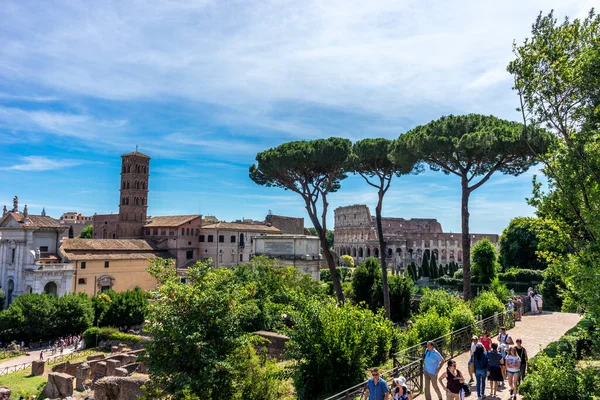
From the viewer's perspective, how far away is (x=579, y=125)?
11656mm

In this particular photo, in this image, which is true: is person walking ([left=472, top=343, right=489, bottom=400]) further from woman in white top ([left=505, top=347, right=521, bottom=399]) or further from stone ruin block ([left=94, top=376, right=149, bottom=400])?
stone ruin block ([left=94, top=376, right=149, bottom=400])

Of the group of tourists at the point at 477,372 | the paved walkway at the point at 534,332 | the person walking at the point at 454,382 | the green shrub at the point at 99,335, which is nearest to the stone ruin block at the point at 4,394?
the green shrub at the point at 99,335

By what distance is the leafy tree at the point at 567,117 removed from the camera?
1032 centimetres

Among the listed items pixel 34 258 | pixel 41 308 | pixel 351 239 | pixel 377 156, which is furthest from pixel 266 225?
pixel 377 156

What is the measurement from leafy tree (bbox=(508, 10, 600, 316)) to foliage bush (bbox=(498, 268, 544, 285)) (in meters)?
27.0

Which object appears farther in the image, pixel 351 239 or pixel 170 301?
pixel 351 239

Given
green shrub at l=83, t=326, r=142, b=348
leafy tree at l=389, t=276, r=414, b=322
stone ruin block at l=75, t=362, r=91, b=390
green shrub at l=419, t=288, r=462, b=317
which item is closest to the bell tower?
green shrub at l=83, t=326, r=142, b=348

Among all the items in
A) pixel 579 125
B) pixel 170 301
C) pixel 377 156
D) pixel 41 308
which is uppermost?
pixel 377 156

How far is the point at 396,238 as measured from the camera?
74062 mm

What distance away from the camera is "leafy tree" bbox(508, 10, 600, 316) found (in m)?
10.3

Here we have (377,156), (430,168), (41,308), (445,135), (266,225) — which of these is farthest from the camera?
(266,225)

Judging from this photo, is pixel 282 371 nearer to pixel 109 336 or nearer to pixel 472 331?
pixel 472 331

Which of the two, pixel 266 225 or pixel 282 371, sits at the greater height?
pixel 266 225

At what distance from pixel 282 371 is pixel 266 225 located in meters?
53.4
